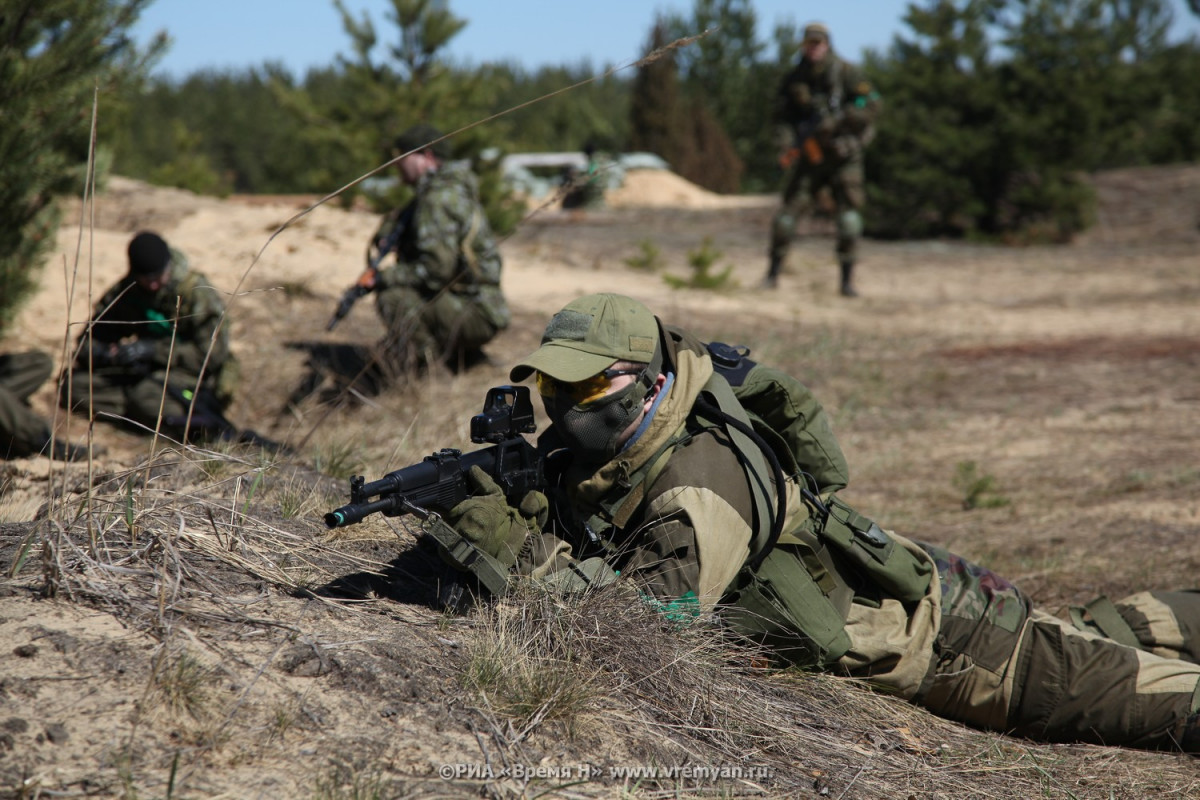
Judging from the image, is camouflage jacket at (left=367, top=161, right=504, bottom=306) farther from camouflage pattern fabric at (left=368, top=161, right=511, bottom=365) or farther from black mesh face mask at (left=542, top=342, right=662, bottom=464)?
black mesh face mask at (left=542, top=342, right=662, bottom=464)

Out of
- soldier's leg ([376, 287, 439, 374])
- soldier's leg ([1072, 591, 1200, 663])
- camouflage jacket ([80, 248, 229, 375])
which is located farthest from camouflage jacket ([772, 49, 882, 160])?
soldier's leg ([1072, 591, 1200, 663])

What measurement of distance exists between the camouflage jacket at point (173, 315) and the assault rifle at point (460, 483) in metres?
3.80

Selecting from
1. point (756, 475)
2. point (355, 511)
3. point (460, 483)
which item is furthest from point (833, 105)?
point (355, 511)

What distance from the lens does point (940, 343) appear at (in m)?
8.91

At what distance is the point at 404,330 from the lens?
648cm

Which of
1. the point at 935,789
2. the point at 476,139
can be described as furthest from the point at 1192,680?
the point at 476,139

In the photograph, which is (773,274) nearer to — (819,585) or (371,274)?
(371,274)

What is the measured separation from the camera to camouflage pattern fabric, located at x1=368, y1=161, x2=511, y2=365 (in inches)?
260

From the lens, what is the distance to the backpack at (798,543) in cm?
268

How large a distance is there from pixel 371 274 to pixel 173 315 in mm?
1241

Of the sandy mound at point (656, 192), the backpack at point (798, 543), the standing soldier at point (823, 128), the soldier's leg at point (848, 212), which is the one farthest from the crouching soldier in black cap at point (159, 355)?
the sandy mound at point (656, 192)

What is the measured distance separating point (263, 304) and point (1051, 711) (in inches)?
270

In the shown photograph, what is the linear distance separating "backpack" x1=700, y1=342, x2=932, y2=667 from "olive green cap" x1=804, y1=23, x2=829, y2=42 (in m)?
7.91

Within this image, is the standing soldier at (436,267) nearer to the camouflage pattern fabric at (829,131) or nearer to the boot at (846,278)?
the camouflage pattern fabric at (829,131)
